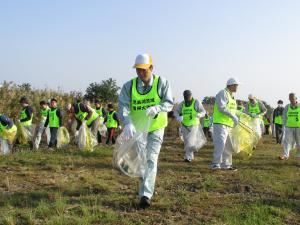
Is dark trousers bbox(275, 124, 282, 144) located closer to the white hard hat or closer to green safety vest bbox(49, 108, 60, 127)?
green safety vest bbox(49, 108, 60, 127)

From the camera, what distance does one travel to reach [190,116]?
12.0 meters

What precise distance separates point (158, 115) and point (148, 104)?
23 centimetres

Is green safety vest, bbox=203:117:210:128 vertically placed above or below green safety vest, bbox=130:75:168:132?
above

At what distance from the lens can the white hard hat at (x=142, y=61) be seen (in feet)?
19.9

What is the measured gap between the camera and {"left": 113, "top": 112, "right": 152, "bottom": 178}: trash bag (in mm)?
6160

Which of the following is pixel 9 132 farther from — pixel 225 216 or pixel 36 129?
pixel 225 216

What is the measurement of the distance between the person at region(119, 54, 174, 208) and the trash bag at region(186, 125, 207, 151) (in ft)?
18.2

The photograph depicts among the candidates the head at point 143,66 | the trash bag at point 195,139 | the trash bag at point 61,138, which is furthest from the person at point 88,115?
the head at point 143,66

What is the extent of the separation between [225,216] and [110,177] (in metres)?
3.55

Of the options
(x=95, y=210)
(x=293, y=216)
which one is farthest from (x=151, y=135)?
(x=293, y=216)

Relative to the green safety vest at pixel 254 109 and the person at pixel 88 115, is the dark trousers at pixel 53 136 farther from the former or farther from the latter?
the green safety vest at pixel 254 109

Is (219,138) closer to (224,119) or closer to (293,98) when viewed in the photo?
(224,119)

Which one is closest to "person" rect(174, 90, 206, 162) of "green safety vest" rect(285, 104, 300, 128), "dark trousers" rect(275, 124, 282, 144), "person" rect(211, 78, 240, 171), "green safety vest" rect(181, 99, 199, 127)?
"green safety vest" rect(181, 99, 199, 127)

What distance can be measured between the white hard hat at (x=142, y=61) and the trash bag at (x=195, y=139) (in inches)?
239
